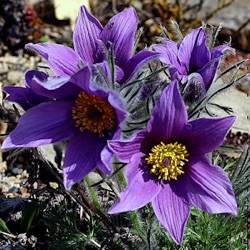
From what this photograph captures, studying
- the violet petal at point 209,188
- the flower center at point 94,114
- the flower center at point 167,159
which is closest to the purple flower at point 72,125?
the flower center at point 94,114

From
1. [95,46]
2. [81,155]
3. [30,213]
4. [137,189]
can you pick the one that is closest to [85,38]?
[95,46]

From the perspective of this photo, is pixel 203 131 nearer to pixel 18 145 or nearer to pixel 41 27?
pixel 18 145

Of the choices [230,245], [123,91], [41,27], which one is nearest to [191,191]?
[123,91]

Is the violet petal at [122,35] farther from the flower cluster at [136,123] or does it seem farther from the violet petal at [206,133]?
the violet petal at [206,133]

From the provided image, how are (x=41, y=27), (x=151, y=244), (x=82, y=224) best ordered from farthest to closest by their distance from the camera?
1. (x=41, y=27)
2. (x=82, y=224)
3. (x=151, y=244)

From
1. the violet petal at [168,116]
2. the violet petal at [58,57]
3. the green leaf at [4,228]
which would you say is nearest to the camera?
the violet petal at [168,116]

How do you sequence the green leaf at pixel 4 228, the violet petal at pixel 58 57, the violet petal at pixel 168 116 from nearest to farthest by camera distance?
the violet petal at pixel 168 116 < the violet petal at pixel 58 57 < the green leaf at pixel 4 228
